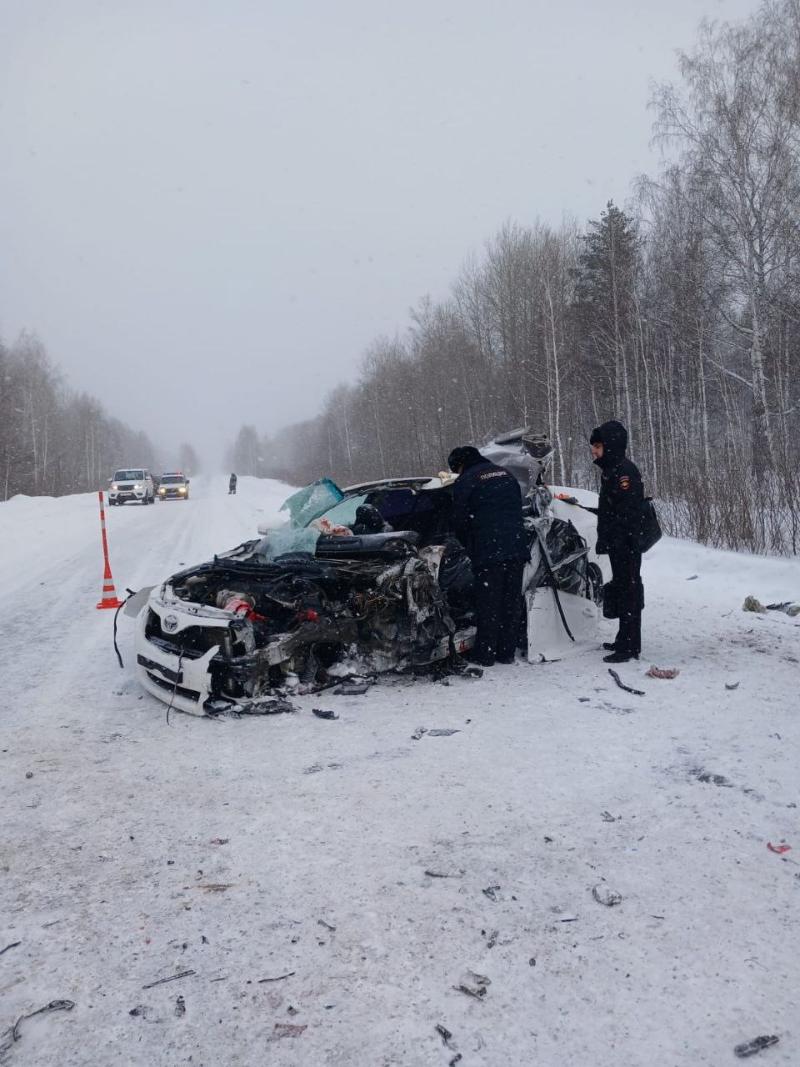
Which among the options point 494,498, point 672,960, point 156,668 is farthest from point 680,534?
point 672,960

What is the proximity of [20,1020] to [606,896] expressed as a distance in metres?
1.87

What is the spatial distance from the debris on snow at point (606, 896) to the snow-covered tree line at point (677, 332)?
7.83 meters

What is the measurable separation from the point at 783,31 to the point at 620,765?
69.3ft

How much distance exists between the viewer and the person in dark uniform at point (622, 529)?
5.16m

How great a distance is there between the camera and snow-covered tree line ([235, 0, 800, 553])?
14.7 m

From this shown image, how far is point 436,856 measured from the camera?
267 cm

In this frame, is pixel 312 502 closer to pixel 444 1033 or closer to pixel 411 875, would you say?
pixel 411 875

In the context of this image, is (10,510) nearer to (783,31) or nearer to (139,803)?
(139,803)

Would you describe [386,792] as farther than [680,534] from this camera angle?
No

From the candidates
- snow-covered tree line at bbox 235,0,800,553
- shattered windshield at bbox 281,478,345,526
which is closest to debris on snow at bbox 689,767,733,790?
shattered windshield at bbox 281,478,345,526

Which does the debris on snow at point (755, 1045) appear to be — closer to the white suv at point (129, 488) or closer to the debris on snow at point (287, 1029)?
the debris on snow at point (287, 1029)

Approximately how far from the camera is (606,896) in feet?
7.79

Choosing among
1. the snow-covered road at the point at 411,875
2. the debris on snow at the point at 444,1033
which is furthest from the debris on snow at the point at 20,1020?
the debris on snow at the point at 444,1033

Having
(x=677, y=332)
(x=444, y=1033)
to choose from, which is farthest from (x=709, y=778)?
(x=677, y=332)
